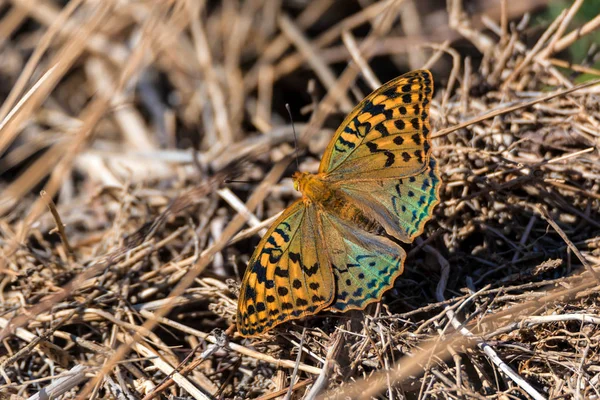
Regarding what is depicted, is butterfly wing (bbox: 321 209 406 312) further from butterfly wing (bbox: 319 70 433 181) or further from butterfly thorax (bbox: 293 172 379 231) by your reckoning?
butterfly wing (bbox: 319 70 433 181)

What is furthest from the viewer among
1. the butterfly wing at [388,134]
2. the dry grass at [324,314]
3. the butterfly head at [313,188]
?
the butterfly head at [313,188]

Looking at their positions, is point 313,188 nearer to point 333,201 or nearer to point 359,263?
point 333,201

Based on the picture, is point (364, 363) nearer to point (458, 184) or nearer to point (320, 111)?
point (458, 184)

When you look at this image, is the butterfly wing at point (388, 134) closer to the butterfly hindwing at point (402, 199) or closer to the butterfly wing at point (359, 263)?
the butterfly hindwing at point (402, 199)

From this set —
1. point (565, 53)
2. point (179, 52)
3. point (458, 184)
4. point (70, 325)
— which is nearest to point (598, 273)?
point (458, 184)

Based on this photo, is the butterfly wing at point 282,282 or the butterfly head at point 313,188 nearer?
the butterfly wing at point 282,282

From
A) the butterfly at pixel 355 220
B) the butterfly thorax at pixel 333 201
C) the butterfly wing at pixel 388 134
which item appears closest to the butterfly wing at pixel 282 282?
the butterfly at pixel 355 220
